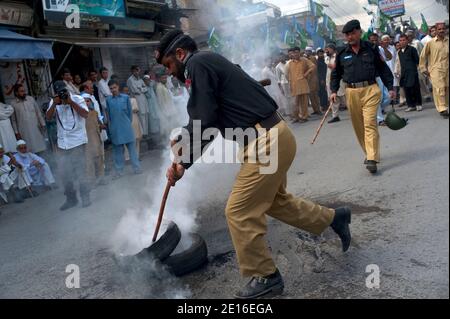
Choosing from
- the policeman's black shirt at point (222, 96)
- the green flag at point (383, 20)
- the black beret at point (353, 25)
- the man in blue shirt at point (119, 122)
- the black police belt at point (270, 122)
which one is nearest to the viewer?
the policeman's black shirt at point (222, 96)

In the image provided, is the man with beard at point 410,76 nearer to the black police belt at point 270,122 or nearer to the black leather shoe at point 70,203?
the black leather shoe at point 70,203

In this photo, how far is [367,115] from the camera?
17.1ft

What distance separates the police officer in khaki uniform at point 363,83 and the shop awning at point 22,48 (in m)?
5.36

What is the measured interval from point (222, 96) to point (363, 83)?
326 centimetres

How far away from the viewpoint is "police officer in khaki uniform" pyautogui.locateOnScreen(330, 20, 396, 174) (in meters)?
5.15

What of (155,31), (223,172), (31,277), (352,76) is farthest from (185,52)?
(155,31)

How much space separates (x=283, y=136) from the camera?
8.90 ft

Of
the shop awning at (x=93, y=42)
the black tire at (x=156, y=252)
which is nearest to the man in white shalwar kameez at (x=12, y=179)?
the shop awning at (x=93, y=42)

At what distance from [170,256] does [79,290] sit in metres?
0.74

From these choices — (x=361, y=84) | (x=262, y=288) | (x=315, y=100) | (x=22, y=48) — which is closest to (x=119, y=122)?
(x=22, y=48)

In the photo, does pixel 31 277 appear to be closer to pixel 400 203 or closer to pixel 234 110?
pixel 234 110

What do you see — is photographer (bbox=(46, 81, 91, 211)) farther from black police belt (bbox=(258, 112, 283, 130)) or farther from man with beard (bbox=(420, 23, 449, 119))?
man with beard (bbox=(420, 23, 449, 119))

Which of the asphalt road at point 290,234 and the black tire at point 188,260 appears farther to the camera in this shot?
the black tire at point 188,260

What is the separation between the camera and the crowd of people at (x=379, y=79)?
7.89 meters
